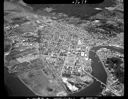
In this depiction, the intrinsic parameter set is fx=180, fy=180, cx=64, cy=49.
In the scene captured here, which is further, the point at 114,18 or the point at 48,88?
the point at 114,18

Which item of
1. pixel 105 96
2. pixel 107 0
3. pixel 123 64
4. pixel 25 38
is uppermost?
pixel 107 0

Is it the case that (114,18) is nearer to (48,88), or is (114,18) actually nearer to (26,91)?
(48,88)

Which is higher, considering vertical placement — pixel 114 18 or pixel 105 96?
pixel 114 18

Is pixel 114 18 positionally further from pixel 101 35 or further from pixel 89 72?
pixel 89 72

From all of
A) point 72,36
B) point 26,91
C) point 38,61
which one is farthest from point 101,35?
point 26,91

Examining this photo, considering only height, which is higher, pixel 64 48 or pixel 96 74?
pixel 64 48

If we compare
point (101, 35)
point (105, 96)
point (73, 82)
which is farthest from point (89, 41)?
point (105, 96)
